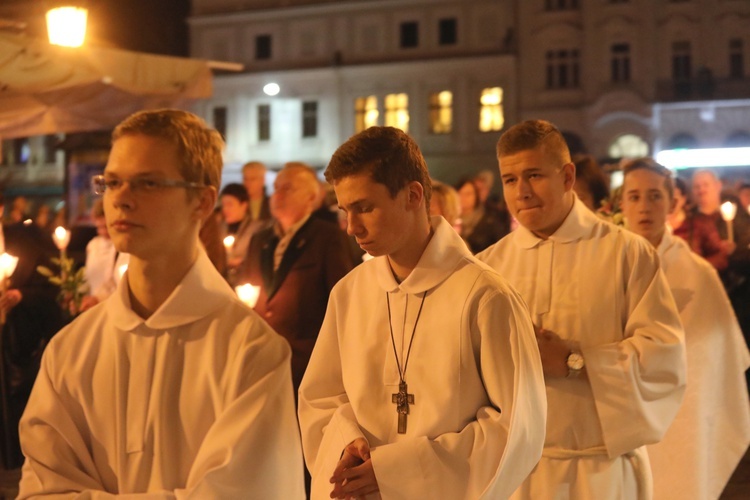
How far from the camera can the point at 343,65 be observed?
146ft

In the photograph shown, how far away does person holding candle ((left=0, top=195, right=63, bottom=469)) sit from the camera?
23.2 feet

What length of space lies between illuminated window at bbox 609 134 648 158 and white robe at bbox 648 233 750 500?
120 feet

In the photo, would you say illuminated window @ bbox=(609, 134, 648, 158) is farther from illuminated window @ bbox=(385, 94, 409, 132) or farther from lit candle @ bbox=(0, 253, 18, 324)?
Result: lit candle @ bbox=(0, 253, 18, 324)

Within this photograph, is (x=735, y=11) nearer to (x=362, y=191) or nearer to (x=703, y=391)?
Result: (x=703, y=391)

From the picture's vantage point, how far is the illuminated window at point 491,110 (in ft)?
141

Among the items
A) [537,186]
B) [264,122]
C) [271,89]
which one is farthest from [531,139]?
[264,122]

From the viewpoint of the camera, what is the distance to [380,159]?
9.22 feet

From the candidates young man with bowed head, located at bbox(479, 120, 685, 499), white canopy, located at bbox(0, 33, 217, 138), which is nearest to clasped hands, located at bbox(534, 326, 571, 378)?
young man with bowed head, located at bbox(479, 120, 685, 499)

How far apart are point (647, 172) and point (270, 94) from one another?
41.2m

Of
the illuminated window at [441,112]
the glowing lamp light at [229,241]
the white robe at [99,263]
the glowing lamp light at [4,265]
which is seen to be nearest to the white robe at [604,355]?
the glowing lamp light at [4,265]

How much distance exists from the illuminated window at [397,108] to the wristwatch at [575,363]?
40966 millimetres

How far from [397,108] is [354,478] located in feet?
139

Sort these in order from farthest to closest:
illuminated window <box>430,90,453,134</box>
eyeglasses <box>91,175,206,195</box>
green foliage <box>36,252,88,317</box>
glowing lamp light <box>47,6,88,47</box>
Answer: illuminated window <box>430,90,453,134</box>
glowing lamp light <box>47,6,88,47</box>
green foliage <box>36,252,88,317</box>
eyeglasses <box>91,175,206,195</box>

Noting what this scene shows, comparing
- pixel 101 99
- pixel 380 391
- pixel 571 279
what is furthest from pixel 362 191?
pixel 101 99
